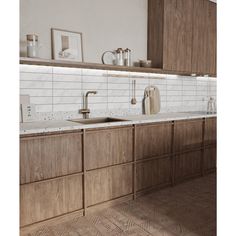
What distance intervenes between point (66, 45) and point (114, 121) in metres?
0.96

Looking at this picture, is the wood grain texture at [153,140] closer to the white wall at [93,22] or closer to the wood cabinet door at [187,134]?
the wood cabinet door at [187,134]

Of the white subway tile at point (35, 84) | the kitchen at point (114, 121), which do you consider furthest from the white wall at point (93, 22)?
the white subway tile at point (35, 84)

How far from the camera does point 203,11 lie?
3830mm

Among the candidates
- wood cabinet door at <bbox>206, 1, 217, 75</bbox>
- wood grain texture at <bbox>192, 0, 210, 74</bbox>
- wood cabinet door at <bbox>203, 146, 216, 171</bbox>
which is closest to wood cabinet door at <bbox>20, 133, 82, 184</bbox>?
wood cabinet door at <bbox>203, 146, 216, 171</bbox>

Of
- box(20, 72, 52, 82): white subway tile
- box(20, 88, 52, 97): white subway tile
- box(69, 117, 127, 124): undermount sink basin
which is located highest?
box(20, 72, 52, 82): white subway tile

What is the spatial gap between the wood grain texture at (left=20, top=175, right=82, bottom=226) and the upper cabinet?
189cm

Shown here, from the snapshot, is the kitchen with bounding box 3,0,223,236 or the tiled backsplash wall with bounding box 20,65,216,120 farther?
the tiled backsplash wall with bounding box 20,65,216,120

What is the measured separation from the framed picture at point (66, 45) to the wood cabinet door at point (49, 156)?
0.92m

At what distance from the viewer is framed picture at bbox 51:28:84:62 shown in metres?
2.73

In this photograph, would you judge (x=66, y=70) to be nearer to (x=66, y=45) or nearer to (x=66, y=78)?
(x=66, y=78)

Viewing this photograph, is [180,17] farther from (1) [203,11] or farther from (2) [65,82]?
(2) [65,82]

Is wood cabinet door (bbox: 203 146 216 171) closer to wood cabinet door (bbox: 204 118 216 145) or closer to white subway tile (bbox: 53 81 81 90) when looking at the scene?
wood cabinet door (bbox: 204 118 216 145)
